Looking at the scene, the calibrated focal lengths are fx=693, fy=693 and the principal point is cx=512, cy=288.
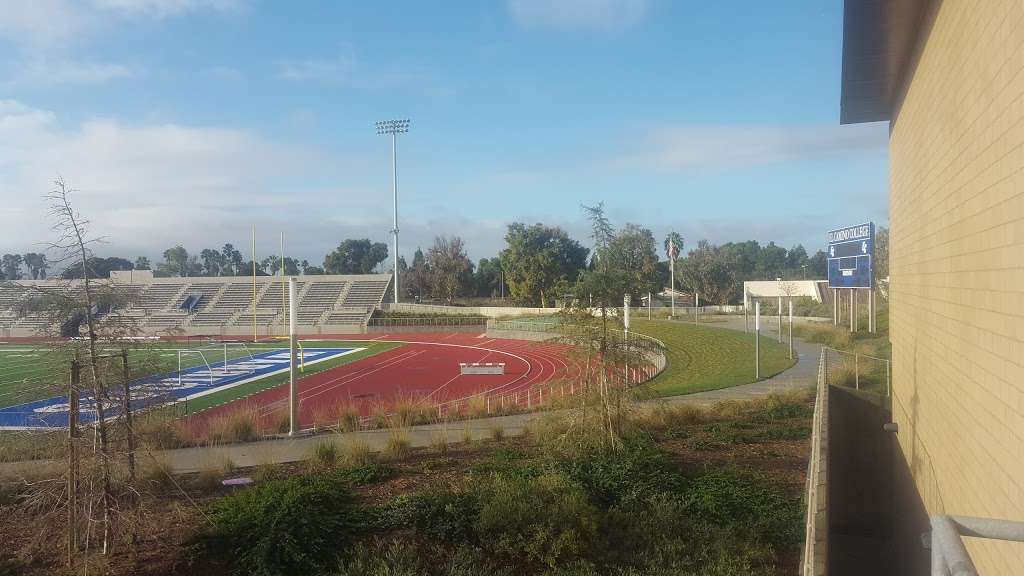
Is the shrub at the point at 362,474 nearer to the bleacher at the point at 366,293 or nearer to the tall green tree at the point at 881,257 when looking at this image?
the tall green tree at the point at 881,257

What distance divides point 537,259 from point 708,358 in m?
46.4

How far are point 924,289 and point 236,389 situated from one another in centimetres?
2715

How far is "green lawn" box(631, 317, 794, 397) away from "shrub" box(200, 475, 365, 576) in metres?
12.7

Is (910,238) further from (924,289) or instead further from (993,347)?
(993,347)

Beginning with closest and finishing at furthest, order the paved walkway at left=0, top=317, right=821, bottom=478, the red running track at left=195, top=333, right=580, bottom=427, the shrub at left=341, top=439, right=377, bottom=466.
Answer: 1. the shrub at left=341, top=439, right=377, bottom=466
2. the paved walkway at left=0, top=317, right=821, bottom=478
3. the red running track at left=195, top=333, right=580, bottom=427

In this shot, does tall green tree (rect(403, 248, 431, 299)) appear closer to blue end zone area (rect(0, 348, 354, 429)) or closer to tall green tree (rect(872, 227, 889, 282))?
blue end zone area (rect(0, 348, 354, 429))

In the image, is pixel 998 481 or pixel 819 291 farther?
pixel 819 291

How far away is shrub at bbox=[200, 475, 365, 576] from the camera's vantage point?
6934 mm

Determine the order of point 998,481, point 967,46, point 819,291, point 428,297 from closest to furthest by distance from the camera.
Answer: point 998,481, point 967,46, point 819,291, point 428,297

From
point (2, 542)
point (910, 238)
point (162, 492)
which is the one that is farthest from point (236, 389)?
point (910, 238)

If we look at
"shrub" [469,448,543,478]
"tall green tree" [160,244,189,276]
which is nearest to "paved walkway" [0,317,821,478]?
"shrub" [469,448,543,478]

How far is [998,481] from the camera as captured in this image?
5.21m

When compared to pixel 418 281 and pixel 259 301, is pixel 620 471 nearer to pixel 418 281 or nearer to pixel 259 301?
pixel 259 301

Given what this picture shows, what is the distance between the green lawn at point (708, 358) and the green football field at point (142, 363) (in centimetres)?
1423
